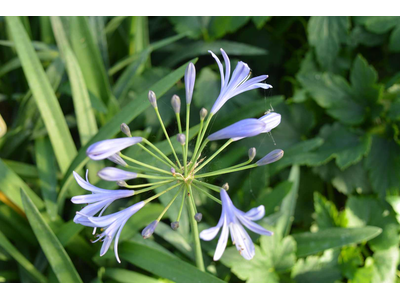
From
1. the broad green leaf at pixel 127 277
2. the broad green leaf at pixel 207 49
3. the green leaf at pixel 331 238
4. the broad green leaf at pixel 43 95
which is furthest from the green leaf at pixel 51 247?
the broad green leaf at pixel 207 49

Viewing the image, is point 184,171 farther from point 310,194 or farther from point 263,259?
point 310,194

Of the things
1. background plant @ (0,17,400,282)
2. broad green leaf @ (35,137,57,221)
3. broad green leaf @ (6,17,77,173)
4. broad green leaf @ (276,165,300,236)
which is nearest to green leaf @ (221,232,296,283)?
background plant @ (0,17,400,282)

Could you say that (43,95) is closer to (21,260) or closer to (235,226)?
(21,260)

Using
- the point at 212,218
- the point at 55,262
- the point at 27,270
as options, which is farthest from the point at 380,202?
the point at 27,270

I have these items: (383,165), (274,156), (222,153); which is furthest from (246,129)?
(383,165)

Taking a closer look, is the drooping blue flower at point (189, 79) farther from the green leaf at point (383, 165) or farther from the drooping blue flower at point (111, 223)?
the green leaf at point (383, 165)

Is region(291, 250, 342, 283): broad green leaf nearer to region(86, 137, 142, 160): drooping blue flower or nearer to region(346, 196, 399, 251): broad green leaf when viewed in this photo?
region(346, 196, 399, 251): broad green leaf
